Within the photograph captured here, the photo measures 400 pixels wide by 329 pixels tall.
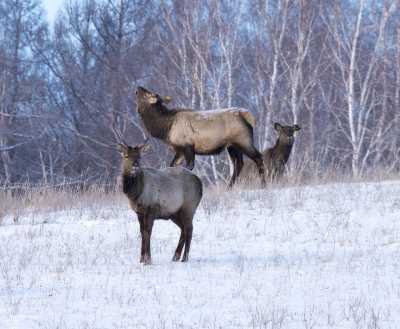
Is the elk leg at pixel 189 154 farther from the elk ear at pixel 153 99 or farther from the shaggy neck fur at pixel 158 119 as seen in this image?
the elk ear at pixel 153 99

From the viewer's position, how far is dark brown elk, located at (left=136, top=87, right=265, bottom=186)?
15172mm

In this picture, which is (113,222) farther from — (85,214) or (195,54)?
(195,54)

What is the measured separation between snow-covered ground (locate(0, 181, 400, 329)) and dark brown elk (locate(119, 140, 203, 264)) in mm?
333

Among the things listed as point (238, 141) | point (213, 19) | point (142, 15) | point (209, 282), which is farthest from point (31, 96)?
point (209, 282)

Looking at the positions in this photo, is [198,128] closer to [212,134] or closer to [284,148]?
[212,134]

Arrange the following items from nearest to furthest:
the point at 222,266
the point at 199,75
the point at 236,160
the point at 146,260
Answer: the point at 222,266 → the point at 146,260 → the point at 236,160 → the point at 199,75

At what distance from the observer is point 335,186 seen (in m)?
14.6

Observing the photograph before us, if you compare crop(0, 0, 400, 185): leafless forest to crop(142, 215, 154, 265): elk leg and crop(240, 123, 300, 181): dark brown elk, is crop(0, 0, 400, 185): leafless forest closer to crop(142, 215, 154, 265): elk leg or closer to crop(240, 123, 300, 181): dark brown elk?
crop(240, 123, 300, 181): dark brown elk

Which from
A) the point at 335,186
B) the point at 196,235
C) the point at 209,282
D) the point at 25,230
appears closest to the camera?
the point at 209,282

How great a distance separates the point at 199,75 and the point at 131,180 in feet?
56.3

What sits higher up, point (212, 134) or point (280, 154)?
point (212, 134)

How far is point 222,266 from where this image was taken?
28.6 ft

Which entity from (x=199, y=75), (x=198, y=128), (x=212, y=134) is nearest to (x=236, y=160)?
(x=212, y=134)

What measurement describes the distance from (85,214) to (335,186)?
4.38 m
